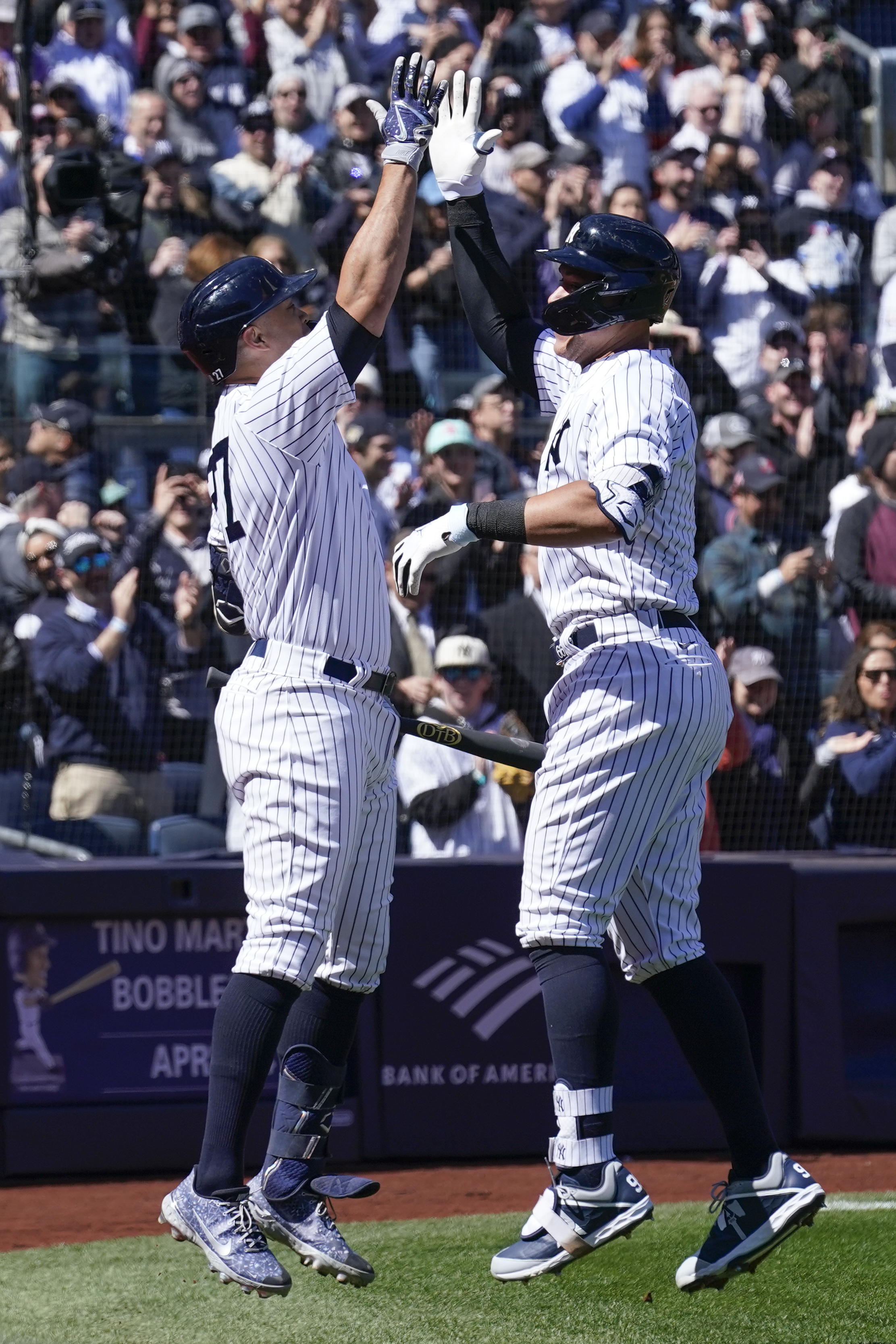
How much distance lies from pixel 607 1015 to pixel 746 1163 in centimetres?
47

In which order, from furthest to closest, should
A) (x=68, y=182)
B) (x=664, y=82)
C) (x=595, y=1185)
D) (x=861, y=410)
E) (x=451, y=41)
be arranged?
1. (x=664, y=82)
2. (x=451, y=41)
3. (x=861, y=410)
4. (x=68, y=182)
5. (x=595, y=1185)

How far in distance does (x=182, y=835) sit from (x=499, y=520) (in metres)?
3.43

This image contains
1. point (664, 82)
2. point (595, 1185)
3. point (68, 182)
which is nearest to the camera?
point (595, 1185)

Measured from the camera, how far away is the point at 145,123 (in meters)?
8.47

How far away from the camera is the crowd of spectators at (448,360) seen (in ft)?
22.2

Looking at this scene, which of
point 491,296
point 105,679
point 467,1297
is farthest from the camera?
point 105,679

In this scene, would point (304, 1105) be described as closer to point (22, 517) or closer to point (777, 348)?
point (22, 517)

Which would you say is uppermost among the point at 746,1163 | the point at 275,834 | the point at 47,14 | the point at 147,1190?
the point at 47,14

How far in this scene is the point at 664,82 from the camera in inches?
390

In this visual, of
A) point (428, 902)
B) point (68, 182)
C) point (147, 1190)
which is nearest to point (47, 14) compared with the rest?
point (68, 182)

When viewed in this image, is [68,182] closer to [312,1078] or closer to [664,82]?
[664,82]

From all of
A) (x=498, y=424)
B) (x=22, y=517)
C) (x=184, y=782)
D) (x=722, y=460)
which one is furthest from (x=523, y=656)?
(x=22, y=517)

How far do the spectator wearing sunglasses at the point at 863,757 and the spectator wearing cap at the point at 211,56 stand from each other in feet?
14.8

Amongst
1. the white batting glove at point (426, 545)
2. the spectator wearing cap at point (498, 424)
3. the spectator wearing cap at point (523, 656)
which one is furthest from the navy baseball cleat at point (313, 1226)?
the spectator wearing cap at point (498, 424)
